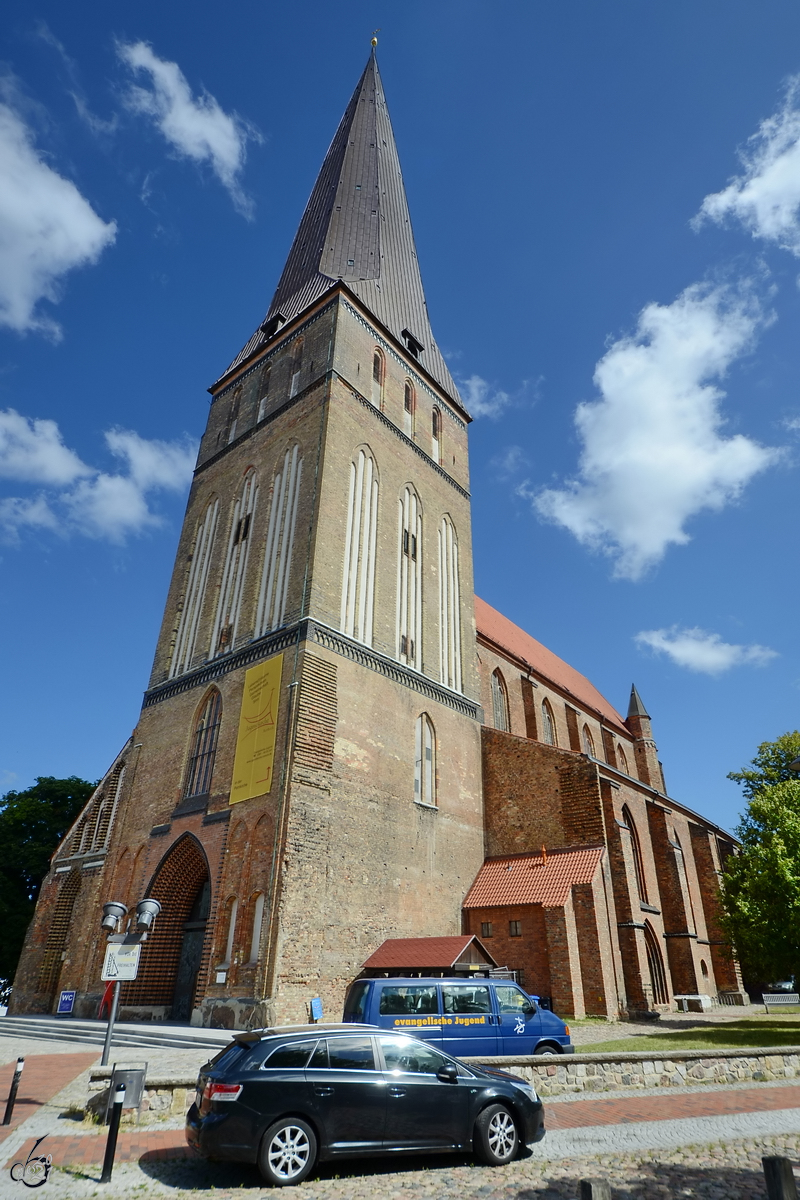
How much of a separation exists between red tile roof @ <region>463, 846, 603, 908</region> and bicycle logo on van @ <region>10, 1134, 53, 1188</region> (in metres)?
13.6

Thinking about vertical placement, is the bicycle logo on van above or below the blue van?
below

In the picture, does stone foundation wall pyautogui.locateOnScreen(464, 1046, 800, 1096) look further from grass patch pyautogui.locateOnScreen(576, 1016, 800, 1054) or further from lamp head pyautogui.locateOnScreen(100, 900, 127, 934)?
lamp head pyautogui.locateOnScreen(100, 900, 127, 934)

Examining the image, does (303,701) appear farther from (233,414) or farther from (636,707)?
(636,707)

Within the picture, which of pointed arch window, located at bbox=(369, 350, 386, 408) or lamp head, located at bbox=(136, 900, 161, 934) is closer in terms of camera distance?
lamp head, located at bbox=(136, 900, 161, 934)

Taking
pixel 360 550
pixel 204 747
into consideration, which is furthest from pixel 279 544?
pixel 204 747

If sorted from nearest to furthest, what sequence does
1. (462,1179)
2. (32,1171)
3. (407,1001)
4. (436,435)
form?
(32,1171) → (462,1179) → (407,1001) → (436,435)

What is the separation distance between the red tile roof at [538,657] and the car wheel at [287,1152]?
22.2 m

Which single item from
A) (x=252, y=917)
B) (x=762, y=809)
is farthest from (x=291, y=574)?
(x=762, y=809)

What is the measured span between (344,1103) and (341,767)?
11.2 m

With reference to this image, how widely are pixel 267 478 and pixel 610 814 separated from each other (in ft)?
46.4

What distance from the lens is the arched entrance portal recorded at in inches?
716

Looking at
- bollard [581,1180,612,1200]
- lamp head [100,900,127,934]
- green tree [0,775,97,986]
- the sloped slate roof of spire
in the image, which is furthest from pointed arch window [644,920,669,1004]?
green tree [0,775,97,986]

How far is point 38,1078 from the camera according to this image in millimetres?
10383

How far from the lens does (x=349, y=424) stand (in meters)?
22.4
